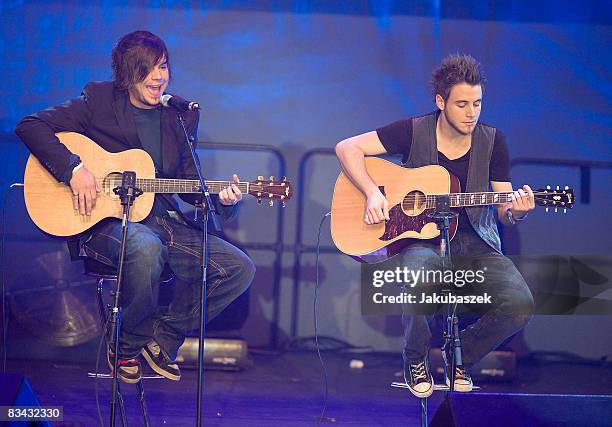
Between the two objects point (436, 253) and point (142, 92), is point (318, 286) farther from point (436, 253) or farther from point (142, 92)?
point (142, 92)

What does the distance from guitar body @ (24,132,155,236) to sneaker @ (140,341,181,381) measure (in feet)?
2.10

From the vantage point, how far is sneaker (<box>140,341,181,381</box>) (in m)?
3.89

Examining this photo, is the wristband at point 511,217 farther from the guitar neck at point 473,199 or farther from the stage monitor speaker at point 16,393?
the stage monitor speaker at point 16,393

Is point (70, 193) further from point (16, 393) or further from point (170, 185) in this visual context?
point (16, 393)

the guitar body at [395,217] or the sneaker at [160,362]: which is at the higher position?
the guitar body at [395,217]

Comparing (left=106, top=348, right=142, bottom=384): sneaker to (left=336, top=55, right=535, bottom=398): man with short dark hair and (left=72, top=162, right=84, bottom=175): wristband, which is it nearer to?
(left=72, top=162, right=84, bottom=175): wristband

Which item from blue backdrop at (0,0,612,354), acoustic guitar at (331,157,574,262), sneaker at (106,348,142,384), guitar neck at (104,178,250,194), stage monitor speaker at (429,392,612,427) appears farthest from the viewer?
blue backdrop at (0,0,612,354)

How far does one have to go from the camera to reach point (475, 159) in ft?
14.3

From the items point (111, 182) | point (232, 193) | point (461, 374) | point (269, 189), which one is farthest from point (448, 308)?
point (111, 182)

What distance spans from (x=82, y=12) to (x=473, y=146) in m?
3.19

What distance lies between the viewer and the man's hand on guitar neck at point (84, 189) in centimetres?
395

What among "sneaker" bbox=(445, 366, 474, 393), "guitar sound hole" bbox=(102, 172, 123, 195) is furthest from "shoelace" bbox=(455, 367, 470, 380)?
"guitar sound hole" bbox=(102, 172, 123, 195)

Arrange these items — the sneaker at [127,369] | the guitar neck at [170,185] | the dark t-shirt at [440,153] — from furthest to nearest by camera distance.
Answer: the dark t-shirt at [440,153], the guitar neck at [170,185], the sneaker at [127,369]

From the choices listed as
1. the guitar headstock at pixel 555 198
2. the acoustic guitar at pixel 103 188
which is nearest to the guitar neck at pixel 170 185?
the acoustic guitar at pixel 103 188
